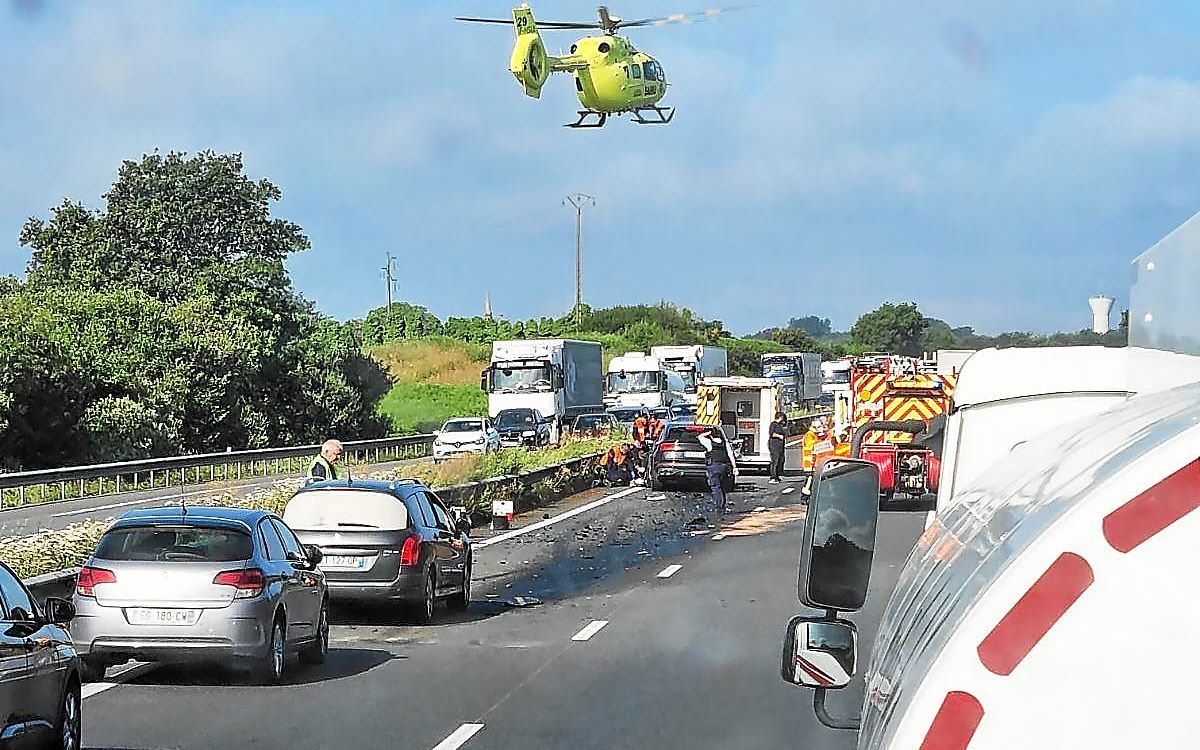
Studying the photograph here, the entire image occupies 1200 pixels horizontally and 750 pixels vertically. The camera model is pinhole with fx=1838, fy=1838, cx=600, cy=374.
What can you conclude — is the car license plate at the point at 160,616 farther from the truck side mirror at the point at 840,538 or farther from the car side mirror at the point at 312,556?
the truck side mirror at the point at 840,538

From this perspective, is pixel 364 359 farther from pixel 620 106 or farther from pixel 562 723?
pixel 562 723

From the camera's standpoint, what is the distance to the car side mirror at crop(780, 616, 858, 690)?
445 cm

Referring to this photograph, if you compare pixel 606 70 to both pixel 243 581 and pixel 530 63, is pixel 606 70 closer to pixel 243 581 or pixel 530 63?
pixel 530 63

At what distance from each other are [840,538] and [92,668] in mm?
11420

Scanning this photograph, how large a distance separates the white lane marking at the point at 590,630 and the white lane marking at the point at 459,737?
203 inches

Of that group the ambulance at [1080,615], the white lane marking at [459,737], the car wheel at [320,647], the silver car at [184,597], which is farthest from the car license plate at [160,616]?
the ambulance at [1080,615]

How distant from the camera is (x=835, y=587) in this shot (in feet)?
Result: 14.0

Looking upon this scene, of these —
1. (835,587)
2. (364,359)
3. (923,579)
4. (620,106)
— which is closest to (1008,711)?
(923,579)

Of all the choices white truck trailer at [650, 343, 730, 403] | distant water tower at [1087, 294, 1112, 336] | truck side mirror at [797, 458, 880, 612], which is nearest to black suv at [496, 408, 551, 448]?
white truck trailer at [650, 343, 730, 403]

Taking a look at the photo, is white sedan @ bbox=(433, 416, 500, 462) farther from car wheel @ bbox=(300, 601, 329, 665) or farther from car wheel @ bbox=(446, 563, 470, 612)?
car wheel @ bbox=(300, 601, 329, 665)

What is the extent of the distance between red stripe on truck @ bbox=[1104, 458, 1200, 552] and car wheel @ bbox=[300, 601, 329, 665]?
13664 mm

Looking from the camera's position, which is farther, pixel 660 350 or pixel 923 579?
pixel 660 350

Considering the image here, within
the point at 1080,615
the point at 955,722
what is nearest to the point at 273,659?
the point at 955,722

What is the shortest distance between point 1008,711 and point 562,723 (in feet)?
33.7
